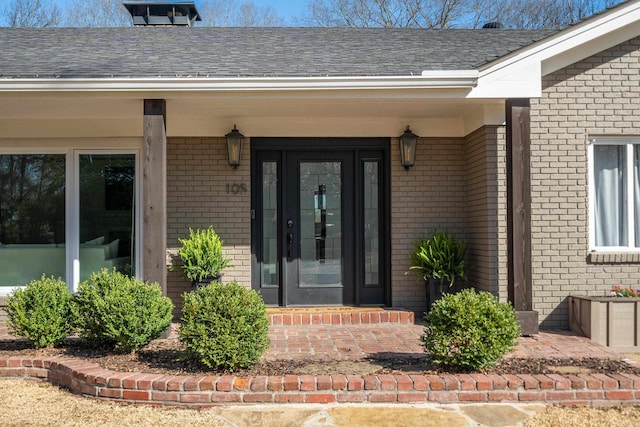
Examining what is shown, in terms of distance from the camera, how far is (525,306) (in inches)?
243

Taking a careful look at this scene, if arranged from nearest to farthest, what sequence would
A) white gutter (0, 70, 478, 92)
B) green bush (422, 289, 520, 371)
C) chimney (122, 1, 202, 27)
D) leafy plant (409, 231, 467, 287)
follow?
green bush (422, 289, 520, 371), white gutter (0, 70, 478, 92), leafy plant (409, 231, 467, 287), chimney (122, 1, 202, 27)

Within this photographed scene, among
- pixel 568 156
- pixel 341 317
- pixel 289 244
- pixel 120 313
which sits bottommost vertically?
pixel 341 317

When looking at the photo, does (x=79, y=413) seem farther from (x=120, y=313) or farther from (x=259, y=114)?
(x=259, y=114)

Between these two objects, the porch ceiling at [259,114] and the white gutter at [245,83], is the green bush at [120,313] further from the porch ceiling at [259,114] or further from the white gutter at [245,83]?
the porch ceiling at [259,114]

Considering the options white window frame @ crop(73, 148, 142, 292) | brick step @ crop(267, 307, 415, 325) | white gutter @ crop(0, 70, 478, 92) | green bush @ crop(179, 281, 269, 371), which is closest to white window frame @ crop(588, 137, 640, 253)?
white gutter @ crop(0, 70, 478, 92)

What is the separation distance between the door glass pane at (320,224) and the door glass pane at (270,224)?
0.36 m

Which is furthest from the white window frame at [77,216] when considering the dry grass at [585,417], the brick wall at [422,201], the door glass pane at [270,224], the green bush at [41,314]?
the dry grass at [585,417]

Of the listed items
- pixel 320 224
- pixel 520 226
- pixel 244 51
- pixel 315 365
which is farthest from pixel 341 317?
pixel 244 51

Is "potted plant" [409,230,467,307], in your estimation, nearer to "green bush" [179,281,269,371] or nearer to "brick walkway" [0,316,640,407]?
"brick walkway" [0,316,640,407]

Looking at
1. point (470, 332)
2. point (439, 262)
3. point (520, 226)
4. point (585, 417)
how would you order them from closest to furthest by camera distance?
point (585, 417)
point (470, 332)
point (520, 226)
point (439, 262)

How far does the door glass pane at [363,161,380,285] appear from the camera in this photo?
789 centimetres

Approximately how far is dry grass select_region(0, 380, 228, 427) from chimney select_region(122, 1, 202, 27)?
7579 millimetres

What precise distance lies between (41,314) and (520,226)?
492 cm

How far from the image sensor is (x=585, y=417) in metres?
4.07
